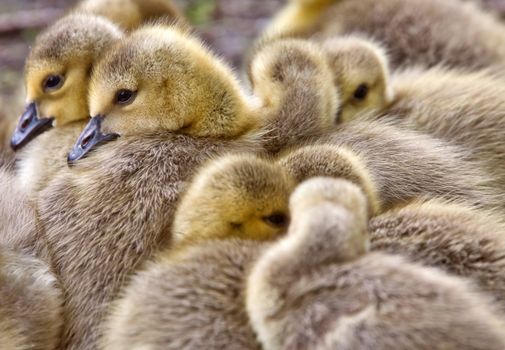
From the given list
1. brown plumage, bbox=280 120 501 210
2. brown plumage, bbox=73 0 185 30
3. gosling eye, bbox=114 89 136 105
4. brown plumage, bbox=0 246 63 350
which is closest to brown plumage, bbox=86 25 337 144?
gosling eye, bbox=114 89 136 105

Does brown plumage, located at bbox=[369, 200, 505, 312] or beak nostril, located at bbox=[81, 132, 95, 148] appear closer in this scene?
brown plumage, located at bbox=[369, 200, 505, 312]

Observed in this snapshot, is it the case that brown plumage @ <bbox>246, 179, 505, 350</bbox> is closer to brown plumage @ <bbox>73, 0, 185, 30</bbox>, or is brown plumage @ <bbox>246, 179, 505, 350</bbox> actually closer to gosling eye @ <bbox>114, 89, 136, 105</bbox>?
gosling eye @ <bbox>114, 89, 136, 105</bbox>

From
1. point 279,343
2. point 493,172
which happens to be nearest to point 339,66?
point 493,172

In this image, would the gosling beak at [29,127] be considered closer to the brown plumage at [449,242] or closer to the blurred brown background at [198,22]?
the brown plumage at [449,242]

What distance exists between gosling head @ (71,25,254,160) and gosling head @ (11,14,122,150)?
15 cm

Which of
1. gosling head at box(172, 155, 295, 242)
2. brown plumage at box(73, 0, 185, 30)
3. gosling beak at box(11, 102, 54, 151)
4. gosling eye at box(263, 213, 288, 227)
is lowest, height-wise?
gosling eye at box(263, 213, 288, 227)

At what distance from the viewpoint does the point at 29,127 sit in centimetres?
217

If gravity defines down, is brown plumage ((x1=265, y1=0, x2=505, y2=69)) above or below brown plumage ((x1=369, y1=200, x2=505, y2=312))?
above

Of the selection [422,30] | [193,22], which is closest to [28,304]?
[422,30]

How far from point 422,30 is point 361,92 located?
0.58 meters

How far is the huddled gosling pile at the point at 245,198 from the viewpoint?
140 cm

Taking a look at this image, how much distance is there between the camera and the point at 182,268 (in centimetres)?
155

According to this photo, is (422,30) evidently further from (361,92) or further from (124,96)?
(124,96)

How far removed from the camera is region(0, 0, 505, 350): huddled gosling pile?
1402mm
